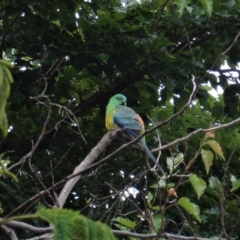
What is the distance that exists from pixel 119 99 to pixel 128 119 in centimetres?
23

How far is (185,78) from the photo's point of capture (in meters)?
5.14

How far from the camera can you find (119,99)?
5.48m

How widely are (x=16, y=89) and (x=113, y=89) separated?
0.83 meters

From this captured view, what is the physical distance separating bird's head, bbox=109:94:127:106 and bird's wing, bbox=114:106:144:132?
1.7 inches

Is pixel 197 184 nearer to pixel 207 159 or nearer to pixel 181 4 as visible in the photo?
pixel 207 159

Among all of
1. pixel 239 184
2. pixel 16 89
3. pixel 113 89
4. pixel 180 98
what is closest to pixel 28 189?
pixel 16 89

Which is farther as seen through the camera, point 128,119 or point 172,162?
point 128,119

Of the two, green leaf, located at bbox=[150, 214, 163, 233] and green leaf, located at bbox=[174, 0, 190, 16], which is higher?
green leaf, located at bbox=[174, 0, 190, 16]

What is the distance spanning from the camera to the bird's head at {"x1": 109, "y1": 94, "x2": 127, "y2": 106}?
5.44 metres

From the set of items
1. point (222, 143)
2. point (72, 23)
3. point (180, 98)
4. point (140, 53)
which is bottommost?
point (222, 143)

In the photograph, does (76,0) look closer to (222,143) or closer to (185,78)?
(185,78)

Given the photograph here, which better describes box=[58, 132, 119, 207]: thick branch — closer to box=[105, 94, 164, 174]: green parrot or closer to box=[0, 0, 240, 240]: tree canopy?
box=[0, 0, 240, 240]: tree canopy

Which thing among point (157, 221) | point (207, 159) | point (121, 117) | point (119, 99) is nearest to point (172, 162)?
point (207, 159)

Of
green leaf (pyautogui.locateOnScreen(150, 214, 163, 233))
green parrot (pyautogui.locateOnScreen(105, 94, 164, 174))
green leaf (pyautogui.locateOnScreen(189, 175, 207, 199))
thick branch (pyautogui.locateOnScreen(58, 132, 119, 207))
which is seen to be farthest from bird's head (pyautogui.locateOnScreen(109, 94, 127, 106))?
green leaf (pyautogui.locateOnScreen(189, 175, 207, 199))
